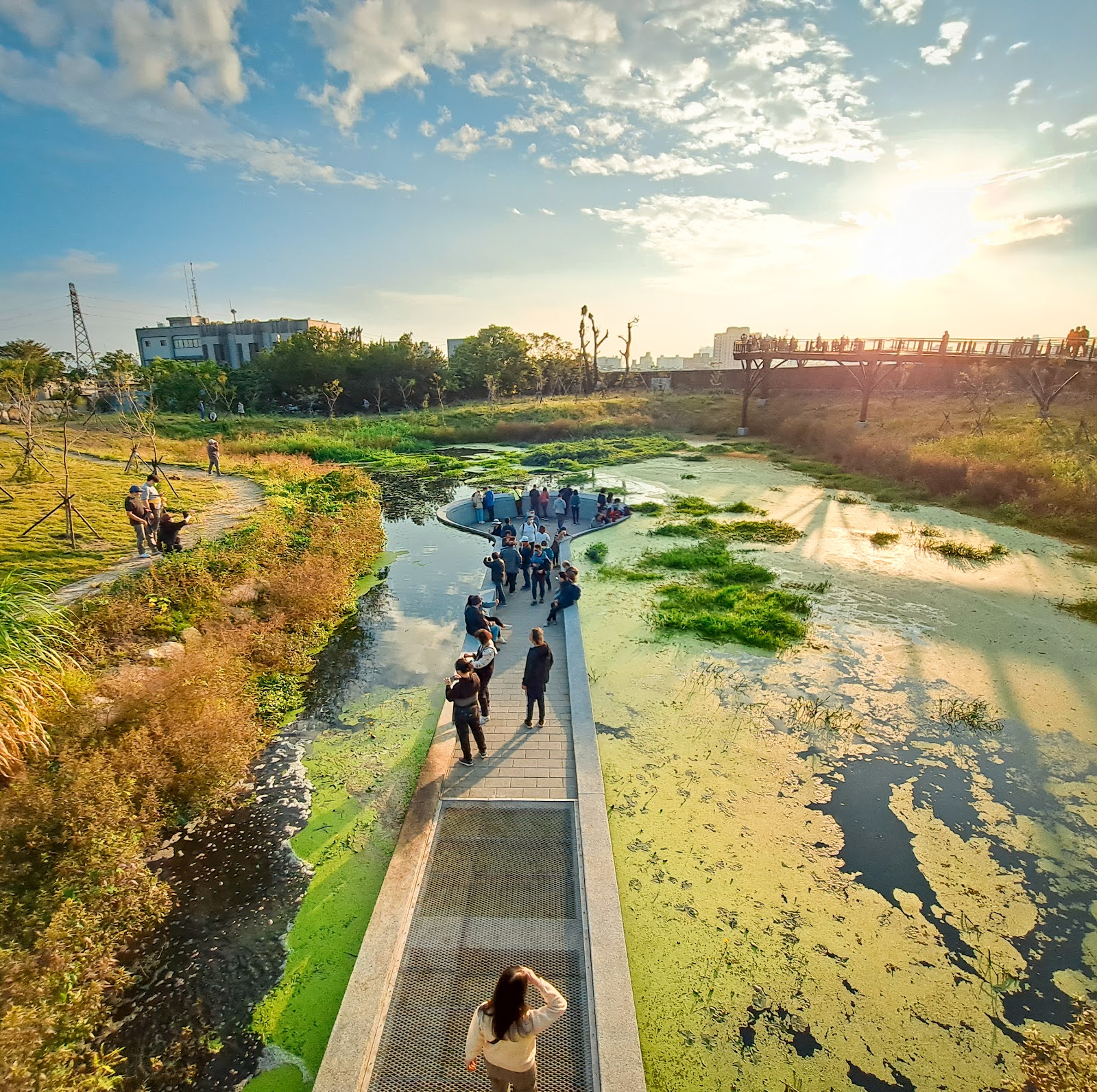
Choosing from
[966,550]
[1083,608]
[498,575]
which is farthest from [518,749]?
[966,550]

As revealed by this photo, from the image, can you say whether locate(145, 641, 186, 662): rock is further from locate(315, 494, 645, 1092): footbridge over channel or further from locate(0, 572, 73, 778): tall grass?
locate(315, 494, 645, 1092): footbridge over channel

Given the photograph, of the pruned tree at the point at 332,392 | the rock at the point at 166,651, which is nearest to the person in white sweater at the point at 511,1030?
the rock at the point at 166,651

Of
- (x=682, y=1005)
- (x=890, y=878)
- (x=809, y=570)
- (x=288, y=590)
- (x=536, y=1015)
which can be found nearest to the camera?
(x=536, y=1015)

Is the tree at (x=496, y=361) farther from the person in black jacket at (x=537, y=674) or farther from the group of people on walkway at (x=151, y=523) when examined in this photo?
the person in black jacket at (x=537, y=674)

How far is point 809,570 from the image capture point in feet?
52.2

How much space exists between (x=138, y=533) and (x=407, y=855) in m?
10.8

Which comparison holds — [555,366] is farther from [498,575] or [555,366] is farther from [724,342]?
[724,342]

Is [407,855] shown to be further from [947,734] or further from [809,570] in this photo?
[809,570]

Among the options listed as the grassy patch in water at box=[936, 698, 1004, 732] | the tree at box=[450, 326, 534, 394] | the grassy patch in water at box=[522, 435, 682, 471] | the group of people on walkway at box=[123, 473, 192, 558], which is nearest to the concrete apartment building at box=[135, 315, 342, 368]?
the tree at box=[450, 326, 534, 394]

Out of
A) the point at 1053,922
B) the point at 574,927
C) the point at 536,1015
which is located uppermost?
the point at 536,1015

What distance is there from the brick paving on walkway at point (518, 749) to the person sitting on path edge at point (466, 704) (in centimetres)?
28

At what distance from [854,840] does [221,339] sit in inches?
3692

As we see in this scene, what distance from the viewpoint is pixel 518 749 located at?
8.09 meters

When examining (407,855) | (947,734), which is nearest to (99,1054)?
(407,855)
